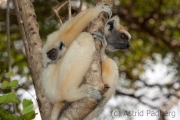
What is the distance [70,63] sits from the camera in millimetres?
3953

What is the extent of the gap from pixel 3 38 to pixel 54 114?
6028 millimetres

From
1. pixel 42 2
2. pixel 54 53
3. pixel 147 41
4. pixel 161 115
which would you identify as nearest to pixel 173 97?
pixel 161 115

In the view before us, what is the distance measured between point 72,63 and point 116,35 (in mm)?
1224

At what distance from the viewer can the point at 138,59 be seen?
10.6m

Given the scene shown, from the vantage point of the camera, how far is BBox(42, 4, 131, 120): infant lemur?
3.92m

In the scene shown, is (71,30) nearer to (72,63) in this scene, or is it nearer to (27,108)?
(72,63)

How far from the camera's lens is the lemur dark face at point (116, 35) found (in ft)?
15.6

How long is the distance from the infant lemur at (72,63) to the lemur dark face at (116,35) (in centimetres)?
3

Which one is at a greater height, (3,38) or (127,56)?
(3,38)

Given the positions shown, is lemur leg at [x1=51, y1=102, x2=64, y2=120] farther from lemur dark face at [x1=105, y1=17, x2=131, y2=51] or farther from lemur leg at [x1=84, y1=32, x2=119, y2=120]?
lemur dark face at [x1=105, y1=17, x2=131, y2=51]

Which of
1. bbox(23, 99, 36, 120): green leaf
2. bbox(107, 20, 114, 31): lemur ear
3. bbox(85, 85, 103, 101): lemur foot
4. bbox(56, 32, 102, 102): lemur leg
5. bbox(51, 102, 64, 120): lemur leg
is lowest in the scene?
bbox(51, 102, 64, 120): lemur leg

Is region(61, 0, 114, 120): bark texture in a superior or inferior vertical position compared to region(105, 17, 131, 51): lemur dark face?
inferior

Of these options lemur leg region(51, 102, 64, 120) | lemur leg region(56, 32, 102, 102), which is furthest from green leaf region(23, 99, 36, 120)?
lemur leg region(56, 32, 102, 102)

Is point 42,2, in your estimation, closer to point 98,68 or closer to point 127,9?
point 127,9
